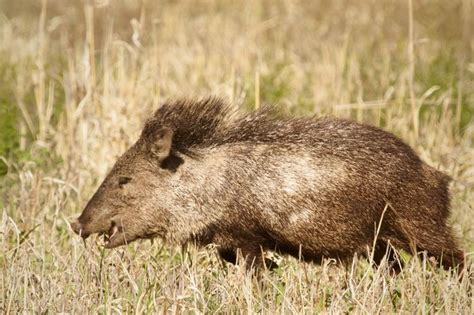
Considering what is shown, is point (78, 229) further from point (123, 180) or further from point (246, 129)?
A: point (246, 129)

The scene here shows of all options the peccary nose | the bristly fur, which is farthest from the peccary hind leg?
the peccary nose

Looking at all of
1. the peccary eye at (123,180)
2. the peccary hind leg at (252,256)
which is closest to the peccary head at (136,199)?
the peccary eye at (123,180)

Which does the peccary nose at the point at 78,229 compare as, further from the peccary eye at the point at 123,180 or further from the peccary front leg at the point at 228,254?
the peccary front leg at the point at 228,254

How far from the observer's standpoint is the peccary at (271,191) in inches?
211

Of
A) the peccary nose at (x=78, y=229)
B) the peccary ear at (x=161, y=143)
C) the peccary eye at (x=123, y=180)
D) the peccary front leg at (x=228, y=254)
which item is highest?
the peccary ear at (x=161, y=143)

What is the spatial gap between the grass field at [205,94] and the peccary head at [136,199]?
0.49ft

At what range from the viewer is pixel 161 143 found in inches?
217

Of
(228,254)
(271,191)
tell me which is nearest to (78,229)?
(228,254)

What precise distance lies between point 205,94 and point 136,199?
296 centimetres

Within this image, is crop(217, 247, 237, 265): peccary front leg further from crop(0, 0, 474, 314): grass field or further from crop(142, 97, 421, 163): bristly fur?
crop(142, 97, 421, 163): bristly fur

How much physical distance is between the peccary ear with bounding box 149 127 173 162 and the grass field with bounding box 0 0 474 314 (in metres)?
0.58

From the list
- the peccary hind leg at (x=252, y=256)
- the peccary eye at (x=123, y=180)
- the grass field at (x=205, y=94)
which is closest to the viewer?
the grass field at (x=205, y=94)

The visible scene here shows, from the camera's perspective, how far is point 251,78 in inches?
360

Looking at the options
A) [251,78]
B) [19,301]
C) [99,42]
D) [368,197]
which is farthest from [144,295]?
[99,42]
